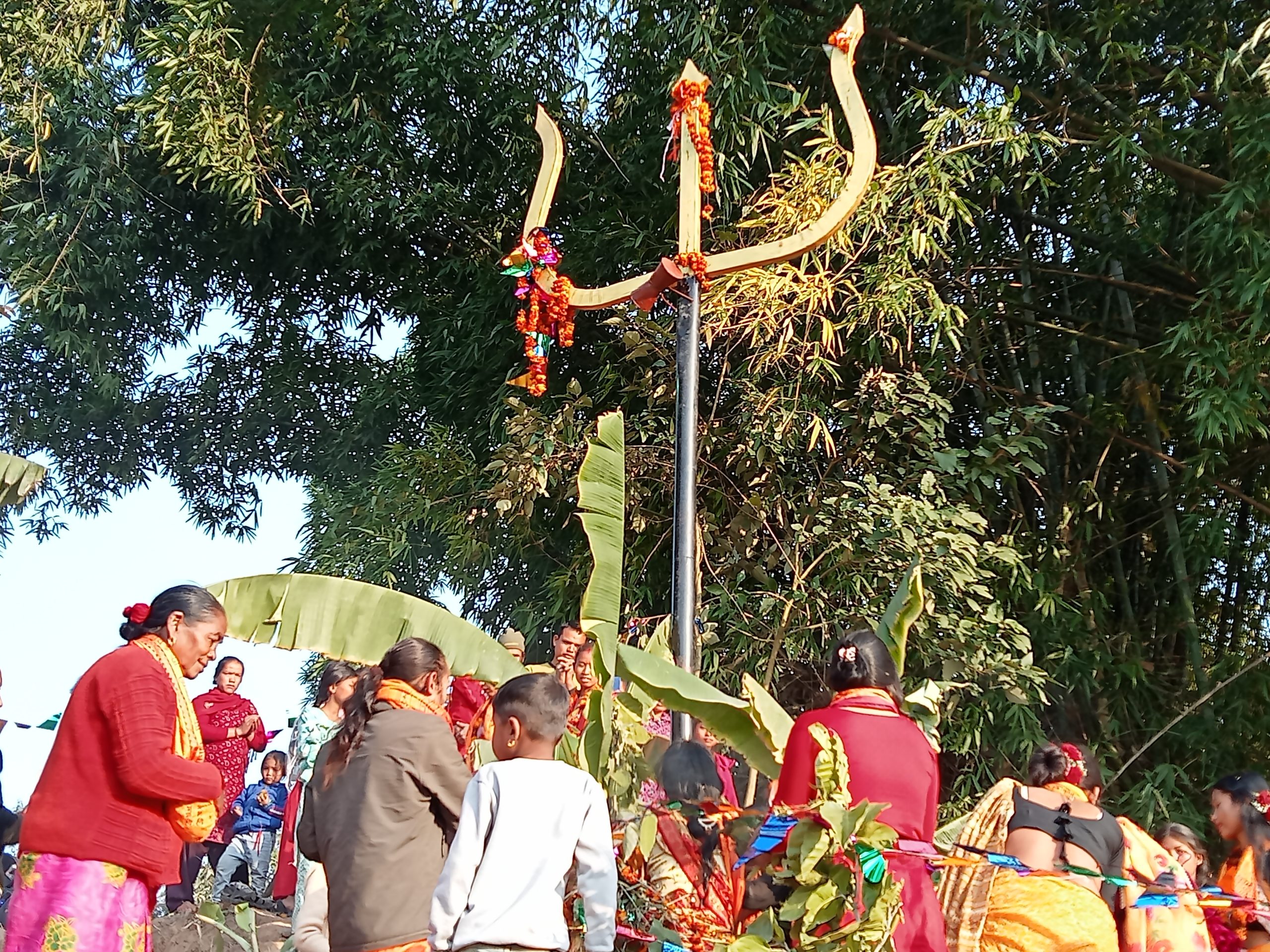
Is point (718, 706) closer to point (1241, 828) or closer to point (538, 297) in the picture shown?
point (1241, 828)

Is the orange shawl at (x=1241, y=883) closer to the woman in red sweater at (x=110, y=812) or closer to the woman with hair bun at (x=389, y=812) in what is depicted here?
the woman with hair bun at (x=389, y=812)

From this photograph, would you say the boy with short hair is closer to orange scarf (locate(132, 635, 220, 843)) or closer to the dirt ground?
orange scarf (locate(132, 635, 220, 843))

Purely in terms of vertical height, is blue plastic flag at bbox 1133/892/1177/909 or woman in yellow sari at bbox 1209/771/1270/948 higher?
woman in yellow sari at bbox 1209/771/1270/948

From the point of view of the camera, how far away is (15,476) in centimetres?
540

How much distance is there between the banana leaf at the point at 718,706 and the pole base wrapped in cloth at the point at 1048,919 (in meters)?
0.70

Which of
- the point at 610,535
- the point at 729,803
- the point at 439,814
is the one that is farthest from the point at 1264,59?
the point at 439,814

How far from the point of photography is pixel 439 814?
3.23 m

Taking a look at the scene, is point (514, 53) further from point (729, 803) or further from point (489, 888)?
point (489, 888)

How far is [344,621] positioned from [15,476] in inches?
64.0

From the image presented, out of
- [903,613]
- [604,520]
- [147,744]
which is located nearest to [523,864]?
[147,744]

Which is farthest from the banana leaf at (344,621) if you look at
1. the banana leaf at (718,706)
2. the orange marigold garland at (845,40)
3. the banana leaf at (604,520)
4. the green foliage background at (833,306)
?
the green foliage background at (833,306)

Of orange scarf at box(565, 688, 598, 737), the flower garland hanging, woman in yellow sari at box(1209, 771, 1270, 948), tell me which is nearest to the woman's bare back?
woman in yellow sari at box(1209, 771, 1270, 948)

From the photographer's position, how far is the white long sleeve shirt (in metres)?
2.72

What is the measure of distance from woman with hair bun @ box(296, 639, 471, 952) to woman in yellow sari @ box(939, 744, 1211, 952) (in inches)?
56.8
